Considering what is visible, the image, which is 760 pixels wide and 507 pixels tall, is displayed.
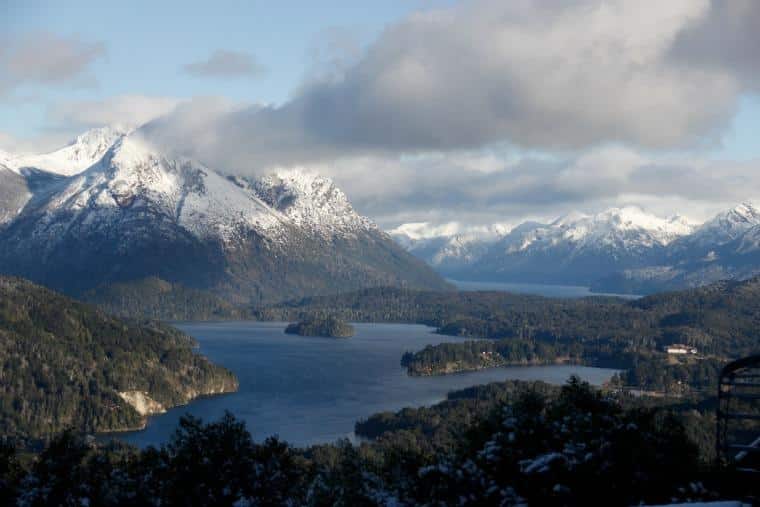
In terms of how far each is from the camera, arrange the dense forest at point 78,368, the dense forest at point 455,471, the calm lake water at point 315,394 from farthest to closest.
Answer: the dense forest at point 78,368 → the calm lake water at point 315,394 → the dense forest at point 455,471

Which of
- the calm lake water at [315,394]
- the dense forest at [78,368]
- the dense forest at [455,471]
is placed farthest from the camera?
the dense forest at [78,368]

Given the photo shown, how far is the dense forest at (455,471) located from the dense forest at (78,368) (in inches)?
3760

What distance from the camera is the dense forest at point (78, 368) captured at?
419 ft

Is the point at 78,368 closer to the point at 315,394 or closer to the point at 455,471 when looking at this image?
the point at 315,394

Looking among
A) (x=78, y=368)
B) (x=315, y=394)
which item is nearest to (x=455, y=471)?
(x=315, y=394)

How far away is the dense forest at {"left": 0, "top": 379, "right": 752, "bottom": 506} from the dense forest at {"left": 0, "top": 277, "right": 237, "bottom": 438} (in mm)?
95501

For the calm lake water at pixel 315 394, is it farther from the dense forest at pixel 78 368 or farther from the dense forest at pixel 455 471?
the dense forest at pixel 455 471

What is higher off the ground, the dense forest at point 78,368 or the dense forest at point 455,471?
the dense forest at point 455,471

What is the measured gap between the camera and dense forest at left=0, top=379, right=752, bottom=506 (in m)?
20.4

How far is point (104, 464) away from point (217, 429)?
171 inches

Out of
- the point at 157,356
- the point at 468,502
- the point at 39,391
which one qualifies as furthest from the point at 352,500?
the point at 157,356

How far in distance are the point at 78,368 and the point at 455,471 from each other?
459 ft

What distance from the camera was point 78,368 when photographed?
148000 mm

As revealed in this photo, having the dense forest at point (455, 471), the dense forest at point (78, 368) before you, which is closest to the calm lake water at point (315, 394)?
the dense forest at point (78, 368)
